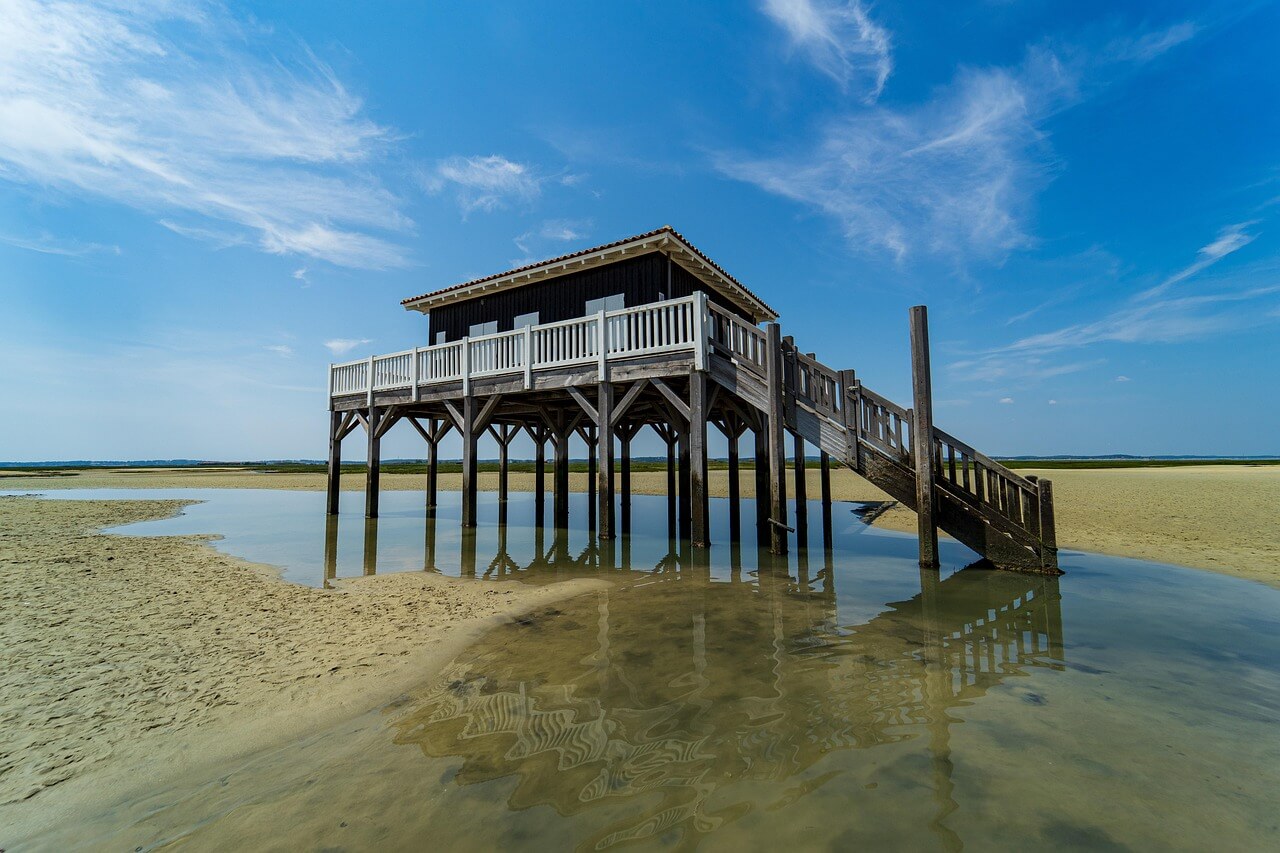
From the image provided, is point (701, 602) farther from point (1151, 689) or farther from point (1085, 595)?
point (1085, 595)

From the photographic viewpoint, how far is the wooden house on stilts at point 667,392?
8.95m

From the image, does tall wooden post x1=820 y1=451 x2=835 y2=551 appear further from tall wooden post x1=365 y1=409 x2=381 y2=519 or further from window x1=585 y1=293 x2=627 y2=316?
tall wooden post x1=365 y1=409 x2=381 y2=519

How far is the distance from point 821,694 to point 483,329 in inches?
579

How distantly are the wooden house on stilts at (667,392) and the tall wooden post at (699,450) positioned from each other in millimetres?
31

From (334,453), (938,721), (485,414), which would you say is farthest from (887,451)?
(334,453)

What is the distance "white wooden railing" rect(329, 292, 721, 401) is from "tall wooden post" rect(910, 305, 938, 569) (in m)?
3.73

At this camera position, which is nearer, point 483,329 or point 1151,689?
point 1151,689

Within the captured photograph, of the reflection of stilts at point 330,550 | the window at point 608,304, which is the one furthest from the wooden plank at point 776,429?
the reflection of stilts at point 330,550

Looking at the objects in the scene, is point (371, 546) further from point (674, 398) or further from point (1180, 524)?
point (1180, 524)

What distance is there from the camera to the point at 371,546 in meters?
11.7

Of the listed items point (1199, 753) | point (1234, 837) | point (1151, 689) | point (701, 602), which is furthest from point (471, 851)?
point (1151, 689)

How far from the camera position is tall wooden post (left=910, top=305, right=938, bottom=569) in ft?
28.5

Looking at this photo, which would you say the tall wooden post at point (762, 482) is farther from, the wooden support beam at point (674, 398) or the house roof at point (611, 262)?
the house roof at point (611, 262)

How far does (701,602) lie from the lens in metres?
6.76
